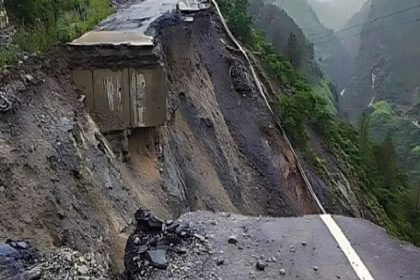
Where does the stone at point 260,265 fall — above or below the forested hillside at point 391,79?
above

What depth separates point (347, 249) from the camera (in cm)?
742

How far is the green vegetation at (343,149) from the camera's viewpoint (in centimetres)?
2350

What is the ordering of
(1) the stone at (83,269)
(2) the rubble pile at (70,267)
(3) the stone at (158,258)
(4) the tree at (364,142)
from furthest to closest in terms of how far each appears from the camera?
(4) the tree at (364,142), (3) the stone at (158,258), (1) the stone at (83,269), (2) the rubble pile at (70,267)

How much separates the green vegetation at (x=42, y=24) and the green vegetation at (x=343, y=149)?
1178cm

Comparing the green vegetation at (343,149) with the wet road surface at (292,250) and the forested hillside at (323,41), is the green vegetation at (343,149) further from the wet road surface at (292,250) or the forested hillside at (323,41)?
the forested hillside at (323,41)

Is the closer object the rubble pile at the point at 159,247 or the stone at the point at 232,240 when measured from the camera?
the rubble pile at the point at 159,247

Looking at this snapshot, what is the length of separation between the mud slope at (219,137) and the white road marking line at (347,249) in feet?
13.1

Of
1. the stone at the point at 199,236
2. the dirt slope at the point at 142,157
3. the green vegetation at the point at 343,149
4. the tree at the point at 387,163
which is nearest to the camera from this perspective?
the stone at the point at 199,236

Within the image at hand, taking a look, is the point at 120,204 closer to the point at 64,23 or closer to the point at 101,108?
the point at 101,108

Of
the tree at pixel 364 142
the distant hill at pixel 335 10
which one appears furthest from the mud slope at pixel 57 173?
the distant hill at pixel 335 10

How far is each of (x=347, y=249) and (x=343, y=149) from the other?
960 inches

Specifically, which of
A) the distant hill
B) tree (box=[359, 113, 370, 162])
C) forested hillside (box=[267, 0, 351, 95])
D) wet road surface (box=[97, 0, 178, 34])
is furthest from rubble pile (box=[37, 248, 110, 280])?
the distant hill

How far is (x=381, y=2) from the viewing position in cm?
11619

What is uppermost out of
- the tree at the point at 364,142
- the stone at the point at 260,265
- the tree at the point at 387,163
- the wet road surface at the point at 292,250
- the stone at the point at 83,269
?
the stone at the point at 83,269
